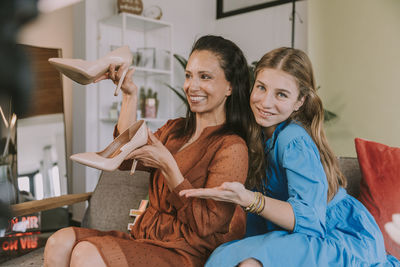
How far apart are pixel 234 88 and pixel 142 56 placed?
2.48 metres

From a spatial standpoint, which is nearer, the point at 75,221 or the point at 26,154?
the point at 26,154

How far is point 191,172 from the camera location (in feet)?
4.28

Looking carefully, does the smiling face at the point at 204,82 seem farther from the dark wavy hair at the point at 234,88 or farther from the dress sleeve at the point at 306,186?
the dress sleeve at the point at 306,186

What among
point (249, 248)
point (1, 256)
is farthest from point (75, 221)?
point (249, 248)

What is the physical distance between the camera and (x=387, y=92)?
10.4ft

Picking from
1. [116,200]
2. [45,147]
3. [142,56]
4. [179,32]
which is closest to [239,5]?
[179,32]

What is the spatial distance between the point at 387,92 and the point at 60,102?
274cm

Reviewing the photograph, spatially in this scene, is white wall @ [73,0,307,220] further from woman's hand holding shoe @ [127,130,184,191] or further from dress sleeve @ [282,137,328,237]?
dress sleeve @ [282,137,328,237]

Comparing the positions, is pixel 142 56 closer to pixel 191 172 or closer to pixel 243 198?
pixel 191 172

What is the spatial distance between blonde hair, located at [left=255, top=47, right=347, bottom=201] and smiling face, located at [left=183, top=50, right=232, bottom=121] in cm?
16

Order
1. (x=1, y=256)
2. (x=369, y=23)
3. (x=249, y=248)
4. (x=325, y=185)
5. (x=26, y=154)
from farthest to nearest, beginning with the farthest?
(x=369, y=23)
(x=26, y=154)
(x=1, y=256)
(x=325, y=185)
(x=249, y=248)

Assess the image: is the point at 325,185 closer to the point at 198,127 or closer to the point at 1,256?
the point at 198,127

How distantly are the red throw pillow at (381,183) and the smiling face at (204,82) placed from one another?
2.14 feet

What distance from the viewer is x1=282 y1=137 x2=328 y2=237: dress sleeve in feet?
3.81
